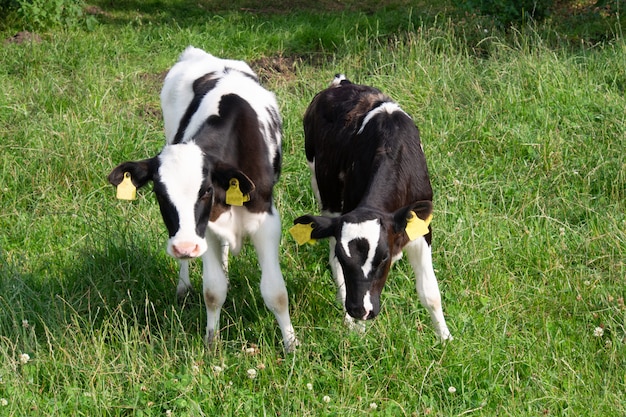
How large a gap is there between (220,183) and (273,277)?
0.64 meters

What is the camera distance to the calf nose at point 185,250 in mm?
4836

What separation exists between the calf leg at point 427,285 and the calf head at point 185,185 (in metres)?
1.04

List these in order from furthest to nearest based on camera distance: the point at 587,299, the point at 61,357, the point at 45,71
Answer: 1. the point at 45,71
2. the point at 587,299
3. the point at 61,357

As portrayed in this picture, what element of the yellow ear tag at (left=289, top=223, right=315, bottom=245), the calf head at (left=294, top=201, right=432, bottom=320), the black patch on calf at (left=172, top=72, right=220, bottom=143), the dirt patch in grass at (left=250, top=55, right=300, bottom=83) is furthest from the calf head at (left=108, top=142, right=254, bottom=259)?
the dirt patch in grass at (left=250, top=55, right=300, bottom=83)

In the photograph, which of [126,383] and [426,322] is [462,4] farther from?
[126,383]

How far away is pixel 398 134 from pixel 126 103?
157 inches

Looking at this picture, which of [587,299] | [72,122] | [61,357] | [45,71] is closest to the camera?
[61,357]

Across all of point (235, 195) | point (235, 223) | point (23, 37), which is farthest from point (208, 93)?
point (23, 37)

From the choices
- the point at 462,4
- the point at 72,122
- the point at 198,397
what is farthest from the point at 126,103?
the point at 198,397

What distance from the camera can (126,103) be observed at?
883 cm

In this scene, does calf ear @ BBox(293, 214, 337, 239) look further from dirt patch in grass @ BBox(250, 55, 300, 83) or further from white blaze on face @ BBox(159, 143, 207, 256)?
dirt patch in grass @ BBox(250, 55, 300, 83)

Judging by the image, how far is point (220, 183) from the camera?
5.27 meters

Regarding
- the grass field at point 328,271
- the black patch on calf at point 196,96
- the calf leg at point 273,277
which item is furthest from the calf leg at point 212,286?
the black patch on calf at point 196,96

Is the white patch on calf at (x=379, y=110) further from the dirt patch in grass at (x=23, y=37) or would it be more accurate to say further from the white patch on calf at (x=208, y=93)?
the dirt patch in grass at (x=23, y=37)
